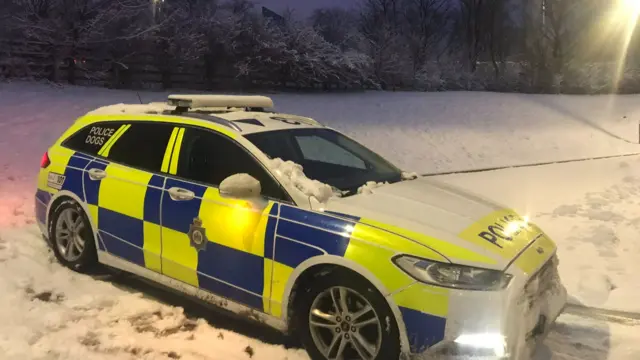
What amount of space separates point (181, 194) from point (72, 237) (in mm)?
1637

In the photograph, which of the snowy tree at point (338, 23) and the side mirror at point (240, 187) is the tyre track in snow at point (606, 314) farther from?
the snowy tree at point (338, 23)

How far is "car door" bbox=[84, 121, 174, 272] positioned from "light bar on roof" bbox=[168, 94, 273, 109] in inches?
10.8

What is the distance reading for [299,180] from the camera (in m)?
3.79

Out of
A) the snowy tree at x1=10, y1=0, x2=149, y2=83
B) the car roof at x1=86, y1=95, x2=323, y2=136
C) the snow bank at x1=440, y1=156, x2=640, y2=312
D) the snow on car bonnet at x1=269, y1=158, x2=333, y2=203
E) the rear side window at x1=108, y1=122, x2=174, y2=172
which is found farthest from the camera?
the snowy tree at x1=10, y1=0, x2=149, y2=83

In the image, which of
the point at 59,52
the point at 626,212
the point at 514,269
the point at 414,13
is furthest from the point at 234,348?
the point at 414,13

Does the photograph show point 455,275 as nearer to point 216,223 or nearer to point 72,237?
point 216,223

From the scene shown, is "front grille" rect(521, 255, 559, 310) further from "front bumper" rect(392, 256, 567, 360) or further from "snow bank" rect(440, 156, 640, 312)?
"snow bank" rect(440, 156, 640, 312)

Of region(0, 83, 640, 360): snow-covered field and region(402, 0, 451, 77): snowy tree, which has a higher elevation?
region(402, 0, 451, 77): snowy tree

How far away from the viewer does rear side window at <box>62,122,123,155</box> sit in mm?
5043

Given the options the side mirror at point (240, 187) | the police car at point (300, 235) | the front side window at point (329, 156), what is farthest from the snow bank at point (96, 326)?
the front side window at point (329, 156)

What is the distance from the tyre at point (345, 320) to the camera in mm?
3264

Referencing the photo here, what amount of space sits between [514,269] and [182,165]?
8.13 ft

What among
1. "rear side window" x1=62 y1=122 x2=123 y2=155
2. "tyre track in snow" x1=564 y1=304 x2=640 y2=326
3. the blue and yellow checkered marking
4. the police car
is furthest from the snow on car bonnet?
"tyre track in snow" x1=564 y1=304 x2=640 y2=326

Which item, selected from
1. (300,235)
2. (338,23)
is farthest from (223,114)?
(338,23)
